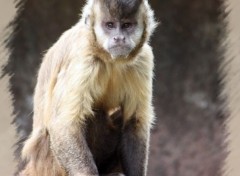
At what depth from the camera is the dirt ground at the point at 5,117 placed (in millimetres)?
9500

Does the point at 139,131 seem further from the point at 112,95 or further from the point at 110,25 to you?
the point at 110,25

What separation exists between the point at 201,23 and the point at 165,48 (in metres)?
0.48

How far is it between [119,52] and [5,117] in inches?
129

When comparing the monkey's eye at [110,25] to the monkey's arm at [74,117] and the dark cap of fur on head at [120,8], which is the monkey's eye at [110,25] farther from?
the monkey's arm at [74,117]

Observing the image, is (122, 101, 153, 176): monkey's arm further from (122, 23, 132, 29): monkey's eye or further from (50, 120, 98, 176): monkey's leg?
(122, 23, 132, 29): monkey's eye

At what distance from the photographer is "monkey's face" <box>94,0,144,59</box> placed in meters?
6.91

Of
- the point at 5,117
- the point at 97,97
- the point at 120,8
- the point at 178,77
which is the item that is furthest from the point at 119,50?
the point at 178,77

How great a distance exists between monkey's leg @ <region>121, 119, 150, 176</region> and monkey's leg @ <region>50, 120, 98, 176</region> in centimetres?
40

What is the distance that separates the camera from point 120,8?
22.6 feet

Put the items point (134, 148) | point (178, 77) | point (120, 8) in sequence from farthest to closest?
point (178, 77) → point (134, 148) → point (120, 8)

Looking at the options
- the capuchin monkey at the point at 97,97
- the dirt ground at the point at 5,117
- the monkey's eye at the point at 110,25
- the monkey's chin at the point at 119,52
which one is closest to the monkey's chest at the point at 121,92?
the capuchin monkey at the point at 97,97

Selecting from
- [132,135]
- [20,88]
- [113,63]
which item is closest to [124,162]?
[132,135]

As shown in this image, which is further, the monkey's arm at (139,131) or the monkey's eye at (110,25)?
the monkey's arm at (139,131)

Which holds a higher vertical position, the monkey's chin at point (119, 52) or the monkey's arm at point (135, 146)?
the monkey's chin at point (119, 52)
